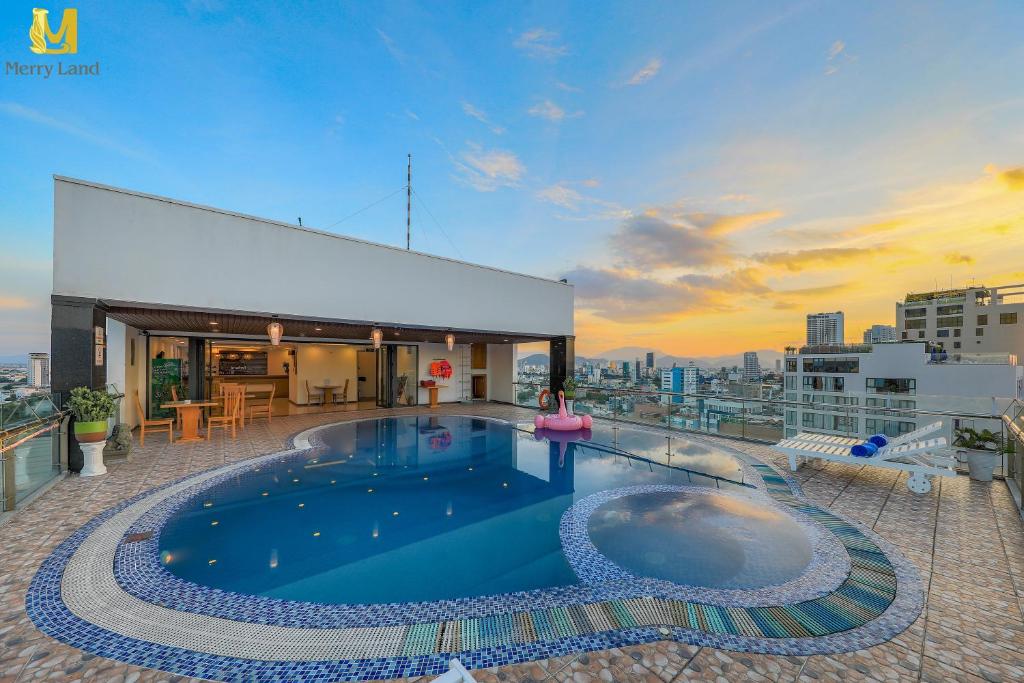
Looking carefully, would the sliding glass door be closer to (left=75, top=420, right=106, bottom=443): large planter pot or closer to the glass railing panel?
(left=75, top=420, right=106, bottom=443): large planter pot

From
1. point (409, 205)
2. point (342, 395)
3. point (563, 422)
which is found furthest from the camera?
point (342, 395)

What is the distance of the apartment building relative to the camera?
19.0ft

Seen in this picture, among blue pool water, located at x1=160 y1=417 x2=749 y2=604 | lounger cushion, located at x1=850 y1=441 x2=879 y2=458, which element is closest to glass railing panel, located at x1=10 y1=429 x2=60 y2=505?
blue pool water, located at x1=160 y1=417 x2=749 y2=604

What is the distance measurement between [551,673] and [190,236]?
8.57 meters

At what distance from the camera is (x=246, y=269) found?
730 cm

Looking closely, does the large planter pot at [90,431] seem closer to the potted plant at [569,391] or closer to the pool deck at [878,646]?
the pool deck at [878,646]

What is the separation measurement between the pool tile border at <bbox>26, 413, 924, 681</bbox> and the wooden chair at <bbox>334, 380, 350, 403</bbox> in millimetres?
12236

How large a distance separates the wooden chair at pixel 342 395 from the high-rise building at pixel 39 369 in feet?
30.1

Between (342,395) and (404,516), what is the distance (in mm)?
12296

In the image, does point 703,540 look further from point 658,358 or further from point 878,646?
point 658,358

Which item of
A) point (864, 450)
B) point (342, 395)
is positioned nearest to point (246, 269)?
point (342, 395)

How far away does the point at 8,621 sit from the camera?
2271mm

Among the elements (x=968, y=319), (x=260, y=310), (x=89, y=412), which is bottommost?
(x=89, y=412)

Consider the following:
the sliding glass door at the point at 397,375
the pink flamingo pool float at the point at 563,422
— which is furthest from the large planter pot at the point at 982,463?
the sliding glass door at the point at 397,375
